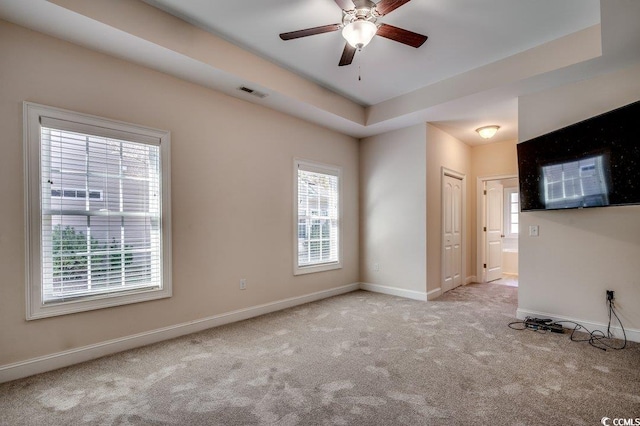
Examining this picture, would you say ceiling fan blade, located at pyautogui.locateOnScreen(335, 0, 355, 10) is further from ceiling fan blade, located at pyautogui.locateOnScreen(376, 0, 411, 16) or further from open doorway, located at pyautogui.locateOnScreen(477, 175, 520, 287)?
open doorway, located at pyautogui.locateOnScreen(477, 175, 520, 287)

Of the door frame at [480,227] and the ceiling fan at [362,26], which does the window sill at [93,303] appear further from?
the door frame at [480,227]

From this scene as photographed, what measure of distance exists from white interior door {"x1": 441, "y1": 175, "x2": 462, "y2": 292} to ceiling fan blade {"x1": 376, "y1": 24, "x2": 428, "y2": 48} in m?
2.85

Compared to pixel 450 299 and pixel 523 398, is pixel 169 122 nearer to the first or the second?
pixel 523 398

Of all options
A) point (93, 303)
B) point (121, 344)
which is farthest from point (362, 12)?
point (121, 344)

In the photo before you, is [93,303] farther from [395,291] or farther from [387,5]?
[395,291]

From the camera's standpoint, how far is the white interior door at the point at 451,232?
489cm

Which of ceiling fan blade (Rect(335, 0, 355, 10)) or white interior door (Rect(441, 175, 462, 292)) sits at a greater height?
ceiling fan blade (Rect(335, 0, 355, 10))

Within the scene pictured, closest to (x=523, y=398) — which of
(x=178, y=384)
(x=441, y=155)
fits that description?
(x=178, y=384)

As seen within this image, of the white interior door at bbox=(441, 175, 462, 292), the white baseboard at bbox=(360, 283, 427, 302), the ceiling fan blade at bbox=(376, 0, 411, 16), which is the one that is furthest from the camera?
the white interior door at bbox=(441, 175, 462, 292)

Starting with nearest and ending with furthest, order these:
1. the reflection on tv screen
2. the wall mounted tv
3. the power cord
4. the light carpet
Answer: the light carpet
the wall mounted tv
the reflection on tv screen
the power cord

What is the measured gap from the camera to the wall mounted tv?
7.98ft

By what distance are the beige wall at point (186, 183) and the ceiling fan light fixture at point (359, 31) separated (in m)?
1.86

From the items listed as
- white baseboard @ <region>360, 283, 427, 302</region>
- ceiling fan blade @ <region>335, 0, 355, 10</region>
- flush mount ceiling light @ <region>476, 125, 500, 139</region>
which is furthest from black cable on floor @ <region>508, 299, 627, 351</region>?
ceiling fan blade @ <region>335, 0, 355, 10</region>

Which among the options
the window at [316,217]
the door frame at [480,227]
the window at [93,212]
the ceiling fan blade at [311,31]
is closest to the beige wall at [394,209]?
the window at [316,217]
